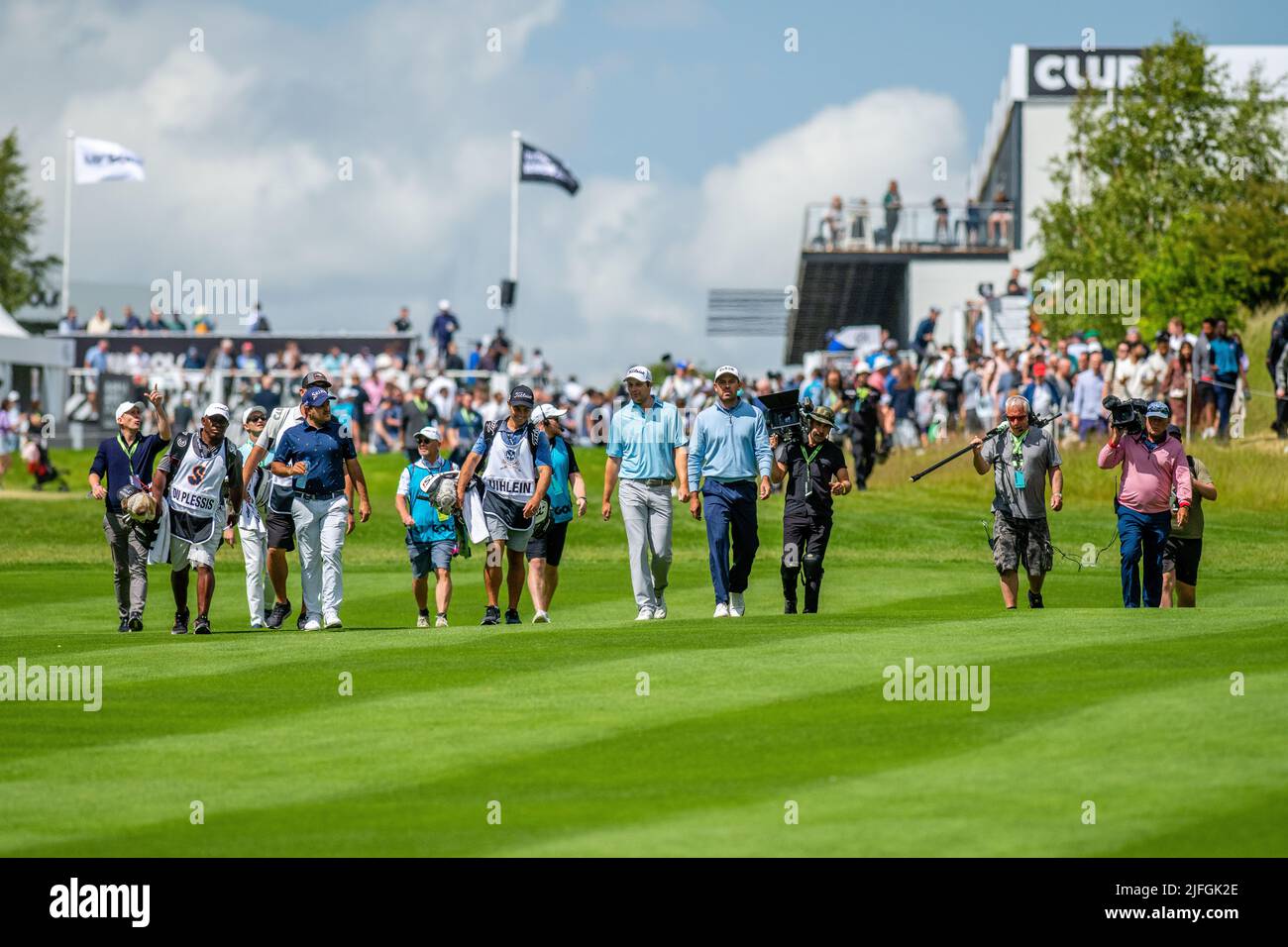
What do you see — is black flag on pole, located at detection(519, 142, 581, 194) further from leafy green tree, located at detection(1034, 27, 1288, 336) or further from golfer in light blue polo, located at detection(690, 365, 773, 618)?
golfer in light blue polo, located at detection(690, 365, 773, 618)

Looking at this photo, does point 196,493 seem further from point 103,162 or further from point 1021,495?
point 103,162

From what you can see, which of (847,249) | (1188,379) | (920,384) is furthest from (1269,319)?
(847,249)

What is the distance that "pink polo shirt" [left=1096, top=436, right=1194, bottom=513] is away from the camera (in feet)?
54.2

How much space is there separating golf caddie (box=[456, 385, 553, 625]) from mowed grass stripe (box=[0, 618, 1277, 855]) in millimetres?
4088

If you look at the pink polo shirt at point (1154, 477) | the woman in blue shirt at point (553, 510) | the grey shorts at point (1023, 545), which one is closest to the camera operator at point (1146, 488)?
the pink polo shirt at point (1154, 477)

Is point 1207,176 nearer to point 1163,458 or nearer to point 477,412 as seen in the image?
point 477,412

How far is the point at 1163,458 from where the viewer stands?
16547 mm

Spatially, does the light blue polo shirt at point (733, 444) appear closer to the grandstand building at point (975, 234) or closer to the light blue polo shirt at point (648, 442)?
the light blue polo shirt at point (648, 442)

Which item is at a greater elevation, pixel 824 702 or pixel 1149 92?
pixel 1149 92

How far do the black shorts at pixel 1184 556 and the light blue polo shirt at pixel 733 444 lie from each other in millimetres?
3898

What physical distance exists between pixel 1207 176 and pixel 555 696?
37.0m

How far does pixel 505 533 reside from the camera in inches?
650

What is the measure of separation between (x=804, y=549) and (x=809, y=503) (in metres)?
0.46

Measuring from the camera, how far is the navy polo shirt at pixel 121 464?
17.0 metres
